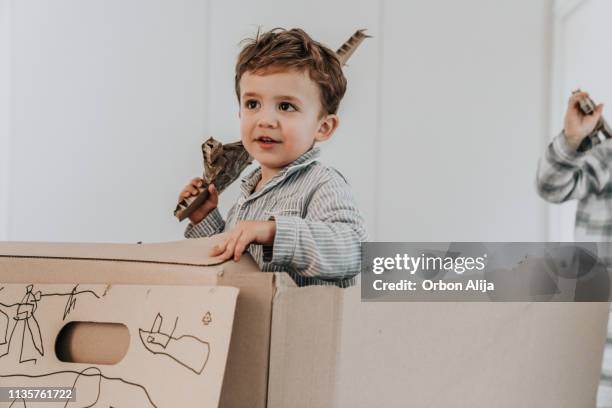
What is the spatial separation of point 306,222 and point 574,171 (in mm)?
841

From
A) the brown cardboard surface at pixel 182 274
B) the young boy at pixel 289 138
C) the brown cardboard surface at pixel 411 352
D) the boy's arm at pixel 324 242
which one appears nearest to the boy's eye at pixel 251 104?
the young boy at pixel 289 138

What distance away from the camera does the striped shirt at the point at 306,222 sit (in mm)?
A: 529

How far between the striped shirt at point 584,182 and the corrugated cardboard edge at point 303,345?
890mm

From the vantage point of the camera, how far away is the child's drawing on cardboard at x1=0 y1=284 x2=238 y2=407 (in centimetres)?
38

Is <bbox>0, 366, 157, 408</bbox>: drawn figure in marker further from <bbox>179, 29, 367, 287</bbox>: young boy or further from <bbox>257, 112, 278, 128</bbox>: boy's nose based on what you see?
<bbox>257, 112, 278, 128</bbox>: boy's nose

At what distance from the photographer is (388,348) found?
0.41 metres

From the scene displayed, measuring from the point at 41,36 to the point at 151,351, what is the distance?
1.86 metres

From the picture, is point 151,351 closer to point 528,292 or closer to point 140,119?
point 528,292

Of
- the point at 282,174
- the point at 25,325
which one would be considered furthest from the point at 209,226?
the point at 25,325

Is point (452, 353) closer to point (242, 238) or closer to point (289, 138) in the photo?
point (242, 238)

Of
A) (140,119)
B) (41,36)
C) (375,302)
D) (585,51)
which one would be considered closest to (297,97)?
(375,302)

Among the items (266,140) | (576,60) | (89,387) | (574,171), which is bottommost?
(89,387)

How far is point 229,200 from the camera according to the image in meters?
1.89

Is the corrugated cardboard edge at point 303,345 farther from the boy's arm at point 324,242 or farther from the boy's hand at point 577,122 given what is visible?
the boy's hand at point 577,122
